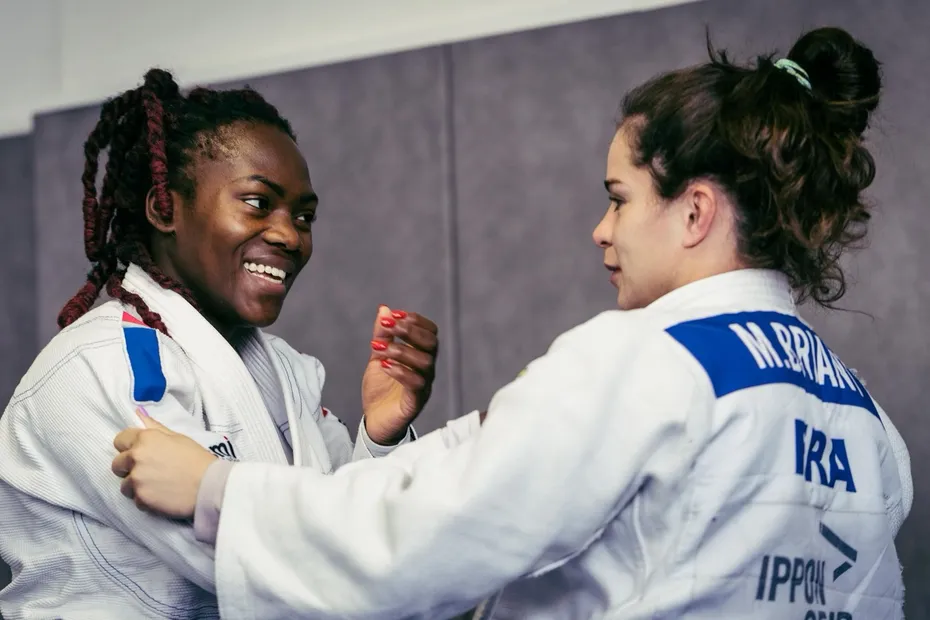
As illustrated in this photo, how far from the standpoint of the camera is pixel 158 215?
5.40 ft

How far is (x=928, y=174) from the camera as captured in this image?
2178 mm

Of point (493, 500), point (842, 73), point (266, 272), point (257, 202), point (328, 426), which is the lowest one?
point (328, 426)

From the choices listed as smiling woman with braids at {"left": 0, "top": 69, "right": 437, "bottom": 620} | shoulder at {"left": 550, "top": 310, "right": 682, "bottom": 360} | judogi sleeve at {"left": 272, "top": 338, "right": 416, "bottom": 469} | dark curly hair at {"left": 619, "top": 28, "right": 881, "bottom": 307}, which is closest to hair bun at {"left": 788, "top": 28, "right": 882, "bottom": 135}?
dark curly hair at {"left": 619, "top": 28, "right": 881, "bottom": 307}

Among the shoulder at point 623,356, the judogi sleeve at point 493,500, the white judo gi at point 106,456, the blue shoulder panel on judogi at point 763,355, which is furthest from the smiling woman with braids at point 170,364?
the blue shoulder panel on judogi at point 763,355

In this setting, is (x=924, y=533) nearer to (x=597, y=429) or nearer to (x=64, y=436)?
(x=597, y=429)

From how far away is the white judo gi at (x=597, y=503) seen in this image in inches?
41.6

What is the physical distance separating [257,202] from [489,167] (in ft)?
3.29

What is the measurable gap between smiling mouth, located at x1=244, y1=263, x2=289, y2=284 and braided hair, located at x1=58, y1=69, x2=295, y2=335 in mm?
104

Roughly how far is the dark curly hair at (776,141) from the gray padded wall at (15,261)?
2432 millimetres

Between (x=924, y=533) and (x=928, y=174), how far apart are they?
75 cm

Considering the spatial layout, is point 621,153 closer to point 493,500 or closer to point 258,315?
point 493,500

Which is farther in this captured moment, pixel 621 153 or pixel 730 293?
pixel 621 153

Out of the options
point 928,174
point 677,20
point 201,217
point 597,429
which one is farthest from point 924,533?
point 201,217

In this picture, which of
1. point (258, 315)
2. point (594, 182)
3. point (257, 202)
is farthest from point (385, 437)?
point (594, 182)
